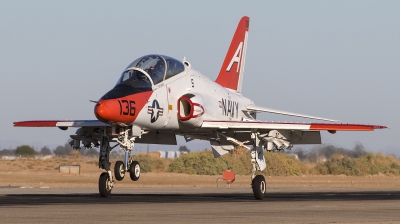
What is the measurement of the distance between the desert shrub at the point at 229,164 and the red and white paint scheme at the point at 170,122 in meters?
26.3

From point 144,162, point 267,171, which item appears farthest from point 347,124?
point 144,162

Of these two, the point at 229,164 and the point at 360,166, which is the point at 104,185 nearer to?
the point at 229,164

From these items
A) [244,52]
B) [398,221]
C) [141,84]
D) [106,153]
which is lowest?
[398,221]

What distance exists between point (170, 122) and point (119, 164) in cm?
265

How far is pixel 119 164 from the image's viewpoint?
71.5ft

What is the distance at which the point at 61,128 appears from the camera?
84.7 ft

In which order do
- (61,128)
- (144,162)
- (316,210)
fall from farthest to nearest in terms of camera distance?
(144,162) < (61,128) < (316,210)

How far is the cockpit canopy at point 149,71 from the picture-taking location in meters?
22.7

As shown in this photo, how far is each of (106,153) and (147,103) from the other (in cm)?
291

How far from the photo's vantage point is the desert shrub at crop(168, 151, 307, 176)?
54.6m

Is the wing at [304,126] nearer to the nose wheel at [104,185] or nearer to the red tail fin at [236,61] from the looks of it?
the nose wheel at [104,185]

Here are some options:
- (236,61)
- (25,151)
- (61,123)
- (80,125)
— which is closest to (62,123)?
(61,123)

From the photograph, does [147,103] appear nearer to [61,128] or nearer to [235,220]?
[61,128]

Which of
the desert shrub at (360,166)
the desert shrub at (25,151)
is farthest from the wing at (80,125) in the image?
the desert shrub at (25,151)
